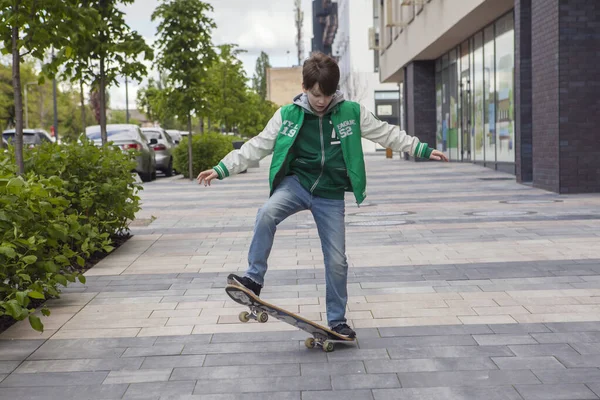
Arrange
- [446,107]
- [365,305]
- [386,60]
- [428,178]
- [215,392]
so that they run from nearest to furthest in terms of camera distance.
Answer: [215,392]
[365,305]
[428,178]
[446,107]
[386,60]

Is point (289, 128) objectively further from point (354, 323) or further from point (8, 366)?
point (8, 366)

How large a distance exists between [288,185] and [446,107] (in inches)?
1074

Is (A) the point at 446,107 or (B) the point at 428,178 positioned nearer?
(B) the point at 428,178

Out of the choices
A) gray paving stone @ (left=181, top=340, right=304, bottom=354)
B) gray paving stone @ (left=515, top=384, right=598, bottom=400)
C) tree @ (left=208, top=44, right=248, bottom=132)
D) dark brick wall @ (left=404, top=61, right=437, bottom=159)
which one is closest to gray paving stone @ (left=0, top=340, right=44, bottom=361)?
gray paving stone @ (left=181, top=340, right=304, bottom=354)

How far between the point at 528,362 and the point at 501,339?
48 cm

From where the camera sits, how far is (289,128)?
4.73m

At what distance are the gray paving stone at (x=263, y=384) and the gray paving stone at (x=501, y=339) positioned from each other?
3.51 ft

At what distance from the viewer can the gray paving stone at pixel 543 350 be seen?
4508 mm

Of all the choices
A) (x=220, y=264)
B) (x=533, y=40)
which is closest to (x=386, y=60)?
(x=533, y=40)

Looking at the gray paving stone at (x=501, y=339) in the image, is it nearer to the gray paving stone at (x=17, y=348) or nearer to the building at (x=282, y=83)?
the gray paving stone at (x=17, y=348)

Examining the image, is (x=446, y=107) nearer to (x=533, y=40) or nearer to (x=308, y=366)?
(x=533, y=40)

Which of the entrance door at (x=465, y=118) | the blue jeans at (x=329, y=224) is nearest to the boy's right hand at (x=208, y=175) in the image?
the blue jeans at (x=329, y=224)

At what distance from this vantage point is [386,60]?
41562mm

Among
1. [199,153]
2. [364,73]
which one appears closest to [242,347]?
[199,153]
